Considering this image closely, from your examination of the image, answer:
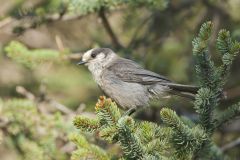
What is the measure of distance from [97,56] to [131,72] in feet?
1.84

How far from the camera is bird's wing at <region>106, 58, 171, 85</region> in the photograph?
520cm

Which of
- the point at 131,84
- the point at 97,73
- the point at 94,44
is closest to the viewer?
the point at 131,84

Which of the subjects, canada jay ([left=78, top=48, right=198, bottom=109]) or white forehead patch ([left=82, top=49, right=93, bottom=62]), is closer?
canada jay ([left=78, top=48, right=198, bottom=109])

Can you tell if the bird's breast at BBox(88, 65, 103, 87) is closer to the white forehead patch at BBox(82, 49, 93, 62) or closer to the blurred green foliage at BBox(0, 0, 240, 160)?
the white forehead patch at BBox(82, 49, 93, 62)

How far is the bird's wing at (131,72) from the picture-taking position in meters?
Result: 5.20

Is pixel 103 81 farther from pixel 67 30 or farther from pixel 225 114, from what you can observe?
pixel 67 30

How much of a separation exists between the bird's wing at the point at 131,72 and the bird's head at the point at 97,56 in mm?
164

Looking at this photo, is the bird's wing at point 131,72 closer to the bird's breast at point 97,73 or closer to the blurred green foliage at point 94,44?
the bird's breast at point 97,73

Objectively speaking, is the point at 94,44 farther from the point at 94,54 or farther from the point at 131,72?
the point at 131,72

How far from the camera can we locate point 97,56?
573 centimetres

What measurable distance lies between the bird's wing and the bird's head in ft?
0.54

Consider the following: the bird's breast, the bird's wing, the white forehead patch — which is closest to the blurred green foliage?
the white forehead patch

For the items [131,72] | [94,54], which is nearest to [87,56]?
[94,54]

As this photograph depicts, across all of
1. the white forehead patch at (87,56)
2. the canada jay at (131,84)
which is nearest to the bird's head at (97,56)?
the white forehead patch at (87,56)
